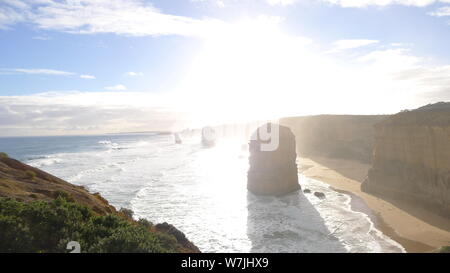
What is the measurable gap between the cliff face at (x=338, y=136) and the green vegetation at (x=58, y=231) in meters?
45.9

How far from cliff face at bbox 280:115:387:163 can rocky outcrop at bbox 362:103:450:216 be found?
18.9 meters

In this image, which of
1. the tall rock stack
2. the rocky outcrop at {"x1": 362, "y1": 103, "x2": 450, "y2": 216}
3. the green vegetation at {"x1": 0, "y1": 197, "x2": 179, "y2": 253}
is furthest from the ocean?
the green vegetation at {"x1": 0, "y1": 197, "x2": 179, "y2": 253}

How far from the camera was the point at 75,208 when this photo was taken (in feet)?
35.2

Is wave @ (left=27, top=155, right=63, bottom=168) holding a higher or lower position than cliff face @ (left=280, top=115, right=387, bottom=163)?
lower

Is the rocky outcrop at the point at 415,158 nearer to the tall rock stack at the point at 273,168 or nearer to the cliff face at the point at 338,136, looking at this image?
the tall rock stack at the point at 273,168

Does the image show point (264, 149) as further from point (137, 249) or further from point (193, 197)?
point (137, 249)

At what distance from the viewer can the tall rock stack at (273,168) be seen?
3026cm

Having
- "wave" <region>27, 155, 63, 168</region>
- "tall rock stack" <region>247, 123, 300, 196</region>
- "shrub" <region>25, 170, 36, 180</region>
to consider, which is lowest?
"wave" <region>27, 155, 63, 168</region>

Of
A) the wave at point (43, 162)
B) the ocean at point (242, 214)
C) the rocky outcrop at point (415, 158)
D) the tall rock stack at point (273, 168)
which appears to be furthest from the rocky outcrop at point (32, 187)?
the wave at point (43, 162)

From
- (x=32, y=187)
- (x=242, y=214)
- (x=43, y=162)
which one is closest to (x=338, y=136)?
(x=242, y=214)

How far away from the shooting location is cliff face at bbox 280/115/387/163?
179 ft

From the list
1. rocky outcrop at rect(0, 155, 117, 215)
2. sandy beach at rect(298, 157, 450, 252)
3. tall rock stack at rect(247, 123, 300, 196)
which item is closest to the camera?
rocky outcrop at rect(0, 155, 117, 215)

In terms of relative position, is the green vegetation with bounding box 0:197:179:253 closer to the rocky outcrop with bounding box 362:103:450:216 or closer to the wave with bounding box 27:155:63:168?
the rocky outcrop with bounding box 362:103:450:216
